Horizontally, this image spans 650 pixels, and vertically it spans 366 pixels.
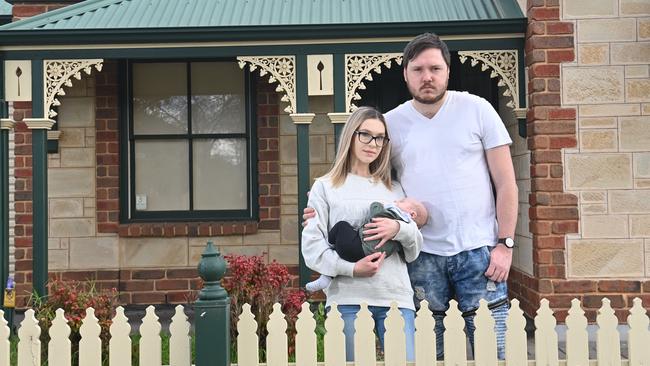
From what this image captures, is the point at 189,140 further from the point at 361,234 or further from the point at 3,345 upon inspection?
the point at 361,234

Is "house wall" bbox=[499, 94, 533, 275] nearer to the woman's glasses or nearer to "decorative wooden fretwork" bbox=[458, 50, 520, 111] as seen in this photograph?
"decorative wooden fretwork" bbox=[458, 50, 520, 111]

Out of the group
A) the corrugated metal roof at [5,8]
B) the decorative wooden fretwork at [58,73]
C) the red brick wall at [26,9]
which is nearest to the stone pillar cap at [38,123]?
the decorative wooden fretwork at [58,73]

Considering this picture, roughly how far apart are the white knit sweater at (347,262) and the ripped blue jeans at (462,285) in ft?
0.38

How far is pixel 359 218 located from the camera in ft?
10.00

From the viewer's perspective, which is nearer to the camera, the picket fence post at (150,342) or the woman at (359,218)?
the woman at (359,218)

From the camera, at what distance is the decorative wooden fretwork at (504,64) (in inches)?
251

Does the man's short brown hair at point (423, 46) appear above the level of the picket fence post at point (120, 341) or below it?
above

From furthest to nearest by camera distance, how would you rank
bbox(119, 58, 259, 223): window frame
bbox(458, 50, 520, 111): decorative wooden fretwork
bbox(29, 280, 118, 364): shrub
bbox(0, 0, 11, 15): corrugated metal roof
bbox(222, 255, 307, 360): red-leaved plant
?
1. bbox(0, 0, 11, 15): corrugated metal roof
2. bbox(119, 58, 259, 223): window frame
3. bbox(458, 50, 520, 111): decorative wooden fretwork
4. bbox(222, 255, 307, 360): red-leaved plant
5. bbox(29, 280, 118, 364): shrub

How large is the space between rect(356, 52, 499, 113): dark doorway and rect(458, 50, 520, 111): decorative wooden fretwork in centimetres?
159

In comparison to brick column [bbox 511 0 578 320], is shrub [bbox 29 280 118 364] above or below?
below

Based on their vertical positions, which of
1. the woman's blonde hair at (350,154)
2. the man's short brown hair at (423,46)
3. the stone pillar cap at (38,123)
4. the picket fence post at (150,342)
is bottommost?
the picket fence post at (150,342)

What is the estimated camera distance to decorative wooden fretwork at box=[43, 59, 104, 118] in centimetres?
650

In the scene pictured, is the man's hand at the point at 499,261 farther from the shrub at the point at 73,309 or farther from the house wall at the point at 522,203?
the house wall at the point at 522,203

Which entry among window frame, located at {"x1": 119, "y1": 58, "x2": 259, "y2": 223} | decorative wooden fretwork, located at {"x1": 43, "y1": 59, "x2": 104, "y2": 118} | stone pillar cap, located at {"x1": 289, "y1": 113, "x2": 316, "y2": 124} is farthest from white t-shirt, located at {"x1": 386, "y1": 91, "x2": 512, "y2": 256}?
window frame, located at {"x1": 119, "y1": 58, "x2": 259, "y2": 223}
